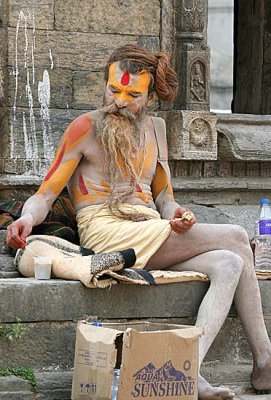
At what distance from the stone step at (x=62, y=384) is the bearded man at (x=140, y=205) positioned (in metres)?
0.11

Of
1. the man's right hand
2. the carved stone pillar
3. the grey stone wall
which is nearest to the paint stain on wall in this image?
the grey stone wall

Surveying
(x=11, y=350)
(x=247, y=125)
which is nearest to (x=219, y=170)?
(x=247, y=125)

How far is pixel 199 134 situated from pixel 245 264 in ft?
5.69

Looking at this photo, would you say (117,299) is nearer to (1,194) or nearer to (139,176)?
(139,176)

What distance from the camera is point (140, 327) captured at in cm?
705

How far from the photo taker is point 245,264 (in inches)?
290

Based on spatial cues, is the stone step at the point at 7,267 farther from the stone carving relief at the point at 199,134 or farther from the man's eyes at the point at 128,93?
the stone carving relief at the point at 199,134

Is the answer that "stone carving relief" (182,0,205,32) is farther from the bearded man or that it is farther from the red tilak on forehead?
the red tilak on forehead

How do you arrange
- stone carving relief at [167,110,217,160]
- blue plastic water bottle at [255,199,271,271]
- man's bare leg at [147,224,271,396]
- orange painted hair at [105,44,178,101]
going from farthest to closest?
stone carving relief at [167,110,217,160]
blue plastic water bottle at [255,199,271,271]
orange painted hair at [105,44,178,101]
man's bare leg at [147,224,271,396]

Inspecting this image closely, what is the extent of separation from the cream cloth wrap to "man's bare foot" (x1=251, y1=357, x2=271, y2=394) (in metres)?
0.79

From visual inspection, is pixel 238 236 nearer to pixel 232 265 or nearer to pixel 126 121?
pixel 232 265

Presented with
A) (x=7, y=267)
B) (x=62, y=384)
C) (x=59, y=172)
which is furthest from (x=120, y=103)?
(x=62, y=384)

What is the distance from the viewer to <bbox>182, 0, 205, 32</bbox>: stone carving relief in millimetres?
8938

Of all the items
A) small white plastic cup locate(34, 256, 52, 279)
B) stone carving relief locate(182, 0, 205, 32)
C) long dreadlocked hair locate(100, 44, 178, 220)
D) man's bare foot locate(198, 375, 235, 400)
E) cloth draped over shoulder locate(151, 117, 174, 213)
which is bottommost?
man's bare foot locate(198, 375, 235, 400)
